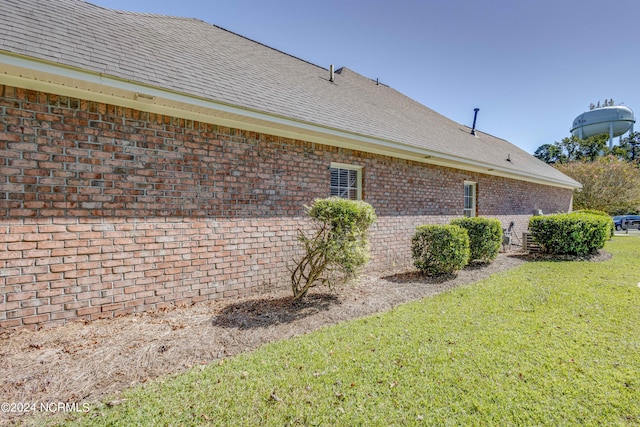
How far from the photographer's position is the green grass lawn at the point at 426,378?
2.22m

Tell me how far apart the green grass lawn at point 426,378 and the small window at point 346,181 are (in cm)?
314

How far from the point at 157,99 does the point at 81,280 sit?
2650 millimetres

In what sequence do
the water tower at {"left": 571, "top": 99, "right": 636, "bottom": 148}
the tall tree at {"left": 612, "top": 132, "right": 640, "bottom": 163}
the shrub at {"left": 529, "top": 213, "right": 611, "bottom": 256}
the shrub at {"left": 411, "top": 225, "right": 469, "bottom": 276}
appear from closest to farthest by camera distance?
the shrub at {"left": 411, "top": 225, "right": 469, "bottom": 276}
the shrub at {"left": 529, "top": 213, "right": 611, "bottom": 256}
the water tower at {"left": 571, "top": 99, "right": 636, "bottom": 148}
the tall tree at {"left": 612, "top": 132, "right": 640, "bottom": 163}

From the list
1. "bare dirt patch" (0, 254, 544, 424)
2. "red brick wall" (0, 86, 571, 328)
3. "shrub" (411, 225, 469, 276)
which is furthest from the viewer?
"shrub" (411, 225, 469, 276)

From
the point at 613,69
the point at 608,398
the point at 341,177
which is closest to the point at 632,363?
the point at 608,398

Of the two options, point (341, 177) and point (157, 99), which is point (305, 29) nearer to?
point (341, 177)

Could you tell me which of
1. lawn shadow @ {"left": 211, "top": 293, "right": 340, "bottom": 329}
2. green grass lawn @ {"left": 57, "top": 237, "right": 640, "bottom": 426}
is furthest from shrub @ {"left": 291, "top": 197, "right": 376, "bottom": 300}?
green grass lawn @ {"left": 57, "top": 237, "right": 640, "bottom": 426}

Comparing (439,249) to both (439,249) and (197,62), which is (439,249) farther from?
(197,62)

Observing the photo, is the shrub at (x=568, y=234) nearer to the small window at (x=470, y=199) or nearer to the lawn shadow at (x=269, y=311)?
the small window at (x=470, y=199)

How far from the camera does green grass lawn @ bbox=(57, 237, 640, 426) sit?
2.22m

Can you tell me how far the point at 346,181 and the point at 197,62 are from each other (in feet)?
12.9

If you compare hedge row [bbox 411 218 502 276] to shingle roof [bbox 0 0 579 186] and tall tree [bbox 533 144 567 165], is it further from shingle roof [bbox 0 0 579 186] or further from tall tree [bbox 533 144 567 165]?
tall tree [bbox 533 144 567 165]

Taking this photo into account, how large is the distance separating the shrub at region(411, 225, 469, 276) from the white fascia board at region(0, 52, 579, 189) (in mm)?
2291

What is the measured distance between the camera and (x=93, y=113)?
3865mm
